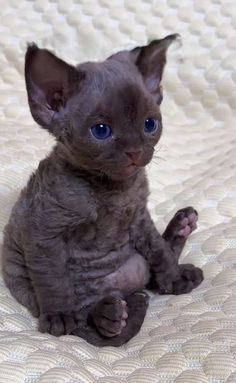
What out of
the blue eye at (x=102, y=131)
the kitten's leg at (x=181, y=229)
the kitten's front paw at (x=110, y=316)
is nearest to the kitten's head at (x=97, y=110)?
→ the blue eye at (x=102, y=131)

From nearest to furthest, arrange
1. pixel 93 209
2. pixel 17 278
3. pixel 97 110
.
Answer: pixel 97 110
pixel 93 209
pixel 17 278

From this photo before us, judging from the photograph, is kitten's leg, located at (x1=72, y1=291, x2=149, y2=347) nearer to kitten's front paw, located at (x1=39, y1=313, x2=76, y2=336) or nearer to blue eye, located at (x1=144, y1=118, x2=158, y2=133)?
kitten's front paw, located at (x1=39, y1=313, x2=76, y2=336)

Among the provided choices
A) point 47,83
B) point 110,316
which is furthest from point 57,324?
point 47,83

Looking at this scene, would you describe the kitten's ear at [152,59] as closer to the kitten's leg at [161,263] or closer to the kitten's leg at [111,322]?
the kitten's leg at [161,263]

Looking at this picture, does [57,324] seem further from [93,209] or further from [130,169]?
[130,169]

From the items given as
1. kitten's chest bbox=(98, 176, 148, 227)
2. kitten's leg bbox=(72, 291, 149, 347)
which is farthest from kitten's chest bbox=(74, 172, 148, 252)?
kitten's leg bbox=(72, 291, 149, 347)
